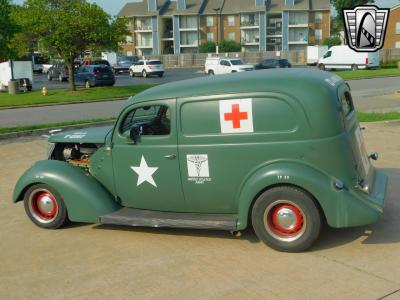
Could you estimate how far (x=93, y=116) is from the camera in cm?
1795

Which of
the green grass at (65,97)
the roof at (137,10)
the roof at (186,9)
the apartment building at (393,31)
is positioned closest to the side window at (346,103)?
the green grass at (65,97)

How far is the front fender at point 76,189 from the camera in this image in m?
6.14

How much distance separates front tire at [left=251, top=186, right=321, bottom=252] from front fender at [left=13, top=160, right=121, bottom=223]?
1.91 meters

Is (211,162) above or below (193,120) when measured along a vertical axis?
below

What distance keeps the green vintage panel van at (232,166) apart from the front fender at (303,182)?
0.03 feet

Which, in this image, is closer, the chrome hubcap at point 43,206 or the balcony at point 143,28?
the chrome hubcap at point 43,206

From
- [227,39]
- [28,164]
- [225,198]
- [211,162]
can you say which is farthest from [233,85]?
[227,39]

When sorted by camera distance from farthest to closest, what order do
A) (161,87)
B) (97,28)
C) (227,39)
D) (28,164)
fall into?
(227,39)
(97,28)
(28,164)
(161,87)

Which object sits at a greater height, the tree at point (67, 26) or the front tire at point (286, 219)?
the tree at point (67, 26)

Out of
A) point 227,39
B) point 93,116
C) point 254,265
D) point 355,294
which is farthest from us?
point 227,39

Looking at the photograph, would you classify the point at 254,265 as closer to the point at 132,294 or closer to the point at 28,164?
the point at 132,294

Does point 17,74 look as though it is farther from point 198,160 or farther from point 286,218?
point 286,218

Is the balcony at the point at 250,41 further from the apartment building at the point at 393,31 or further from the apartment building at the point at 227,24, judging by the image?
the apartment building at the point at 393,31

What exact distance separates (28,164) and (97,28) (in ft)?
50.3
